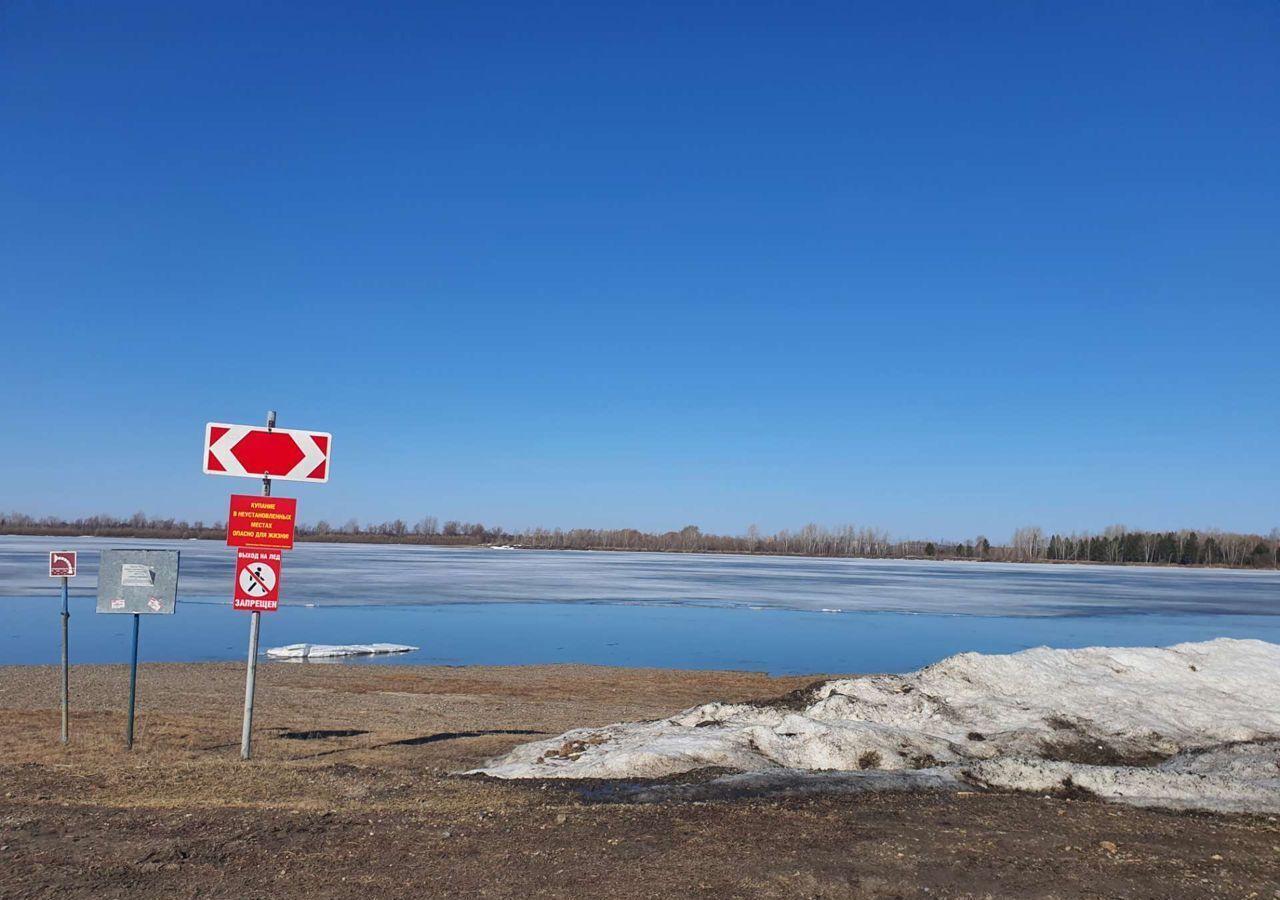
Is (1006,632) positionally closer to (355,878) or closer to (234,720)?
(234,720)

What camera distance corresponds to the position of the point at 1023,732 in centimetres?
1020

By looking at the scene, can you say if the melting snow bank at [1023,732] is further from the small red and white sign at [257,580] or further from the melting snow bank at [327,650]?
the melting snow bank at [327,650]

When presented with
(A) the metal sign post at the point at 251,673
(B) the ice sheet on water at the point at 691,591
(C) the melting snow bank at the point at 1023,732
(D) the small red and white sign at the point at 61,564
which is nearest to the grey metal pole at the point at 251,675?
(A) the metal sign post at the point at 251,673

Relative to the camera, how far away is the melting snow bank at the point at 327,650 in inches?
869

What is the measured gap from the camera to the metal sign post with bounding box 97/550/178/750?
969 centimetres

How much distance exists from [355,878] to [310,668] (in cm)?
1549

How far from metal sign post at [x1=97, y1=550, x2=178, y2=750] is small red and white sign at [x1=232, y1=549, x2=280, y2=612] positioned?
1.25m

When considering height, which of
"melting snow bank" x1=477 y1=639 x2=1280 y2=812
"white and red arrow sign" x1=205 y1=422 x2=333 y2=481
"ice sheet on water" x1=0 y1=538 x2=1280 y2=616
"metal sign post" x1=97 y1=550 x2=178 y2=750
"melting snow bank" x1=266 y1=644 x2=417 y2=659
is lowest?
"ice sheet on water" x1=0 y1=538 x2=1280 y2=616

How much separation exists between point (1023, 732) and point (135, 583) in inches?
346

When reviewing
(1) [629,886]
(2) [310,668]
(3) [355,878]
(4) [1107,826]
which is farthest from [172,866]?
(2) [310,668]

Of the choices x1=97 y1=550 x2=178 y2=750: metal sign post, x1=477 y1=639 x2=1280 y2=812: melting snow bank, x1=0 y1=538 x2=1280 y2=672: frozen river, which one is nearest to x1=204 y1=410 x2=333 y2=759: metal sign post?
x1=97 y1=550 x2=178 y2=750: metal sign post

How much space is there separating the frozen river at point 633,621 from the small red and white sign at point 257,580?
13689 millimetres

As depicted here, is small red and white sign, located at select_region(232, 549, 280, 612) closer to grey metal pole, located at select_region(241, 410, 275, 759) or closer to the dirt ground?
grey metal pole, located at select_region(241, 410, 275, 759)

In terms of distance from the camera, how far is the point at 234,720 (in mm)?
12125
